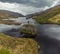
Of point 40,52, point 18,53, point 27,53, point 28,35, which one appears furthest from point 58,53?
point 28,35

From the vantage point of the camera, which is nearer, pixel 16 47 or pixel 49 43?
pixel 16 47

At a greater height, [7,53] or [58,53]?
[7,53]

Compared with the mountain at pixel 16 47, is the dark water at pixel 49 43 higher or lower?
lower

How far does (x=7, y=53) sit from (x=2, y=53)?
1.23 m

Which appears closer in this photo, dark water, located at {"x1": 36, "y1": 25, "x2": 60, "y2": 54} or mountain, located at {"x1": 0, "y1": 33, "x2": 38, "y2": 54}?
mountain, located at {"x1": 0, "y1": 33, "x2": 38, "y2": 54}

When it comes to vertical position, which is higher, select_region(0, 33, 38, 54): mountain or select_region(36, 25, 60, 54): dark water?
select_region(0, 33, 38, 54): mountain

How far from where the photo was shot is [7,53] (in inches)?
1136

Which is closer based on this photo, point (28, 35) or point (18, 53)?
point (18, 53)

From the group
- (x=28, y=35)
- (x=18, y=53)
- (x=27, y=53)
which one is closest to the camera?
(x=18, y=53)

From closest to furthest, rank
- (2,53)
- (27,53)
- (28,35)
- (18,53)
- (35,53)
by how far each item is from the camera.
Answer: (2,53) < (18,53) < (27,53) < (35,53) < (28,35)

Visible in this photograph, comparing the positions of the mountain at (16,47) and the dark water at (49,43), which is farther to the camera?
the dark water at (49,43)

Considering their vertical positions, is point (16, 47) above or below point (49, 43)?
above

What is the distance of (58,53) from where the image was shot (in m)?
57.9

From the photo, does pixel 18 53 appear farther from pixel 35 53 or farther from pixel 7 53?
pixel 7 53
